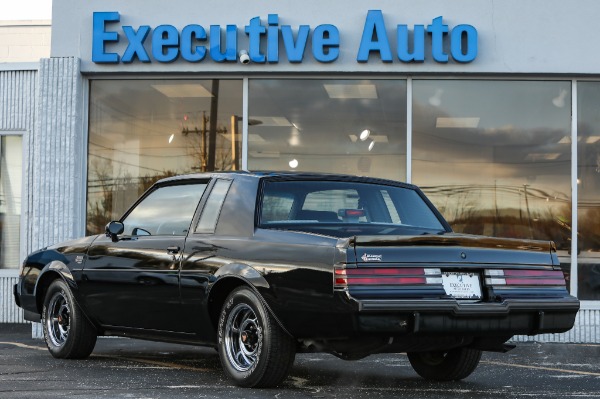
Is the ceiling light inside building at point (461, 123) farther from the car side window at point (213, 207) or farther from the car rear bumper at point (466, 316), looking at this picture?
the car rear bumper at point (466, 316)

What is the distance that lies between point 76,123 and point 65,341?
460 centimetres

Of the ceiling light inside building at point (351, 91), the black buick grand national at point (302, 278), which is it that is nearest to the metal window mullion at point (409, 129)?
the ceiling light inside building at point (351, 91)

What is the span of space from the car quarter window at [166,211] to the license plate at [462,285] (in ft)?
7.22

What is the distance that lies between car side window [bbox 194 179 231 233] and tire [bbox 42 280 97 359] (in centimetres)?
175

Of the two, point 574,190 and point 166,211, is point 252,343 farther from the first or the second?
point 574,190

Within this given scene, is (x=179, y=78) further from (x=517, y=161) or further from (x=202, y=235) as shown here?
(x=202, y=235)

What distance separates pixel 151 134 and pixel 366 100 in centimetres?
265

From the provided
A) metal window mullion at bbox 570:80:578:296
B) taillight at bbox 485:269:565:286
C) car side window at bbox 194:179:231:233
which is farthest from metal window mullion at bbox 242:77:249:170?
taillight at bbox 485:269:565:286

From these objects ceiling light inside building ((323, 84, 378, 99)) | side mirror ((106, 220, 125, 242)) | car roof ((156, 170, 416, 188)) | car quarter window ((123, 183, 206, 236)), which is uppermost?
ceiling light inside building ((323, 84, 378, 99))

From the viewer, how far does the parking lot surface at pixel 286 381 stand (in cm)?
722

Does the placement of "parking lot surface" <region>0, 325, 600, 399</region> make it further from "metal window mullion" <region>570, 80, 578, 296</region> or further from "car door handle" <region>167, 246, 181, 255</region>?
"metal window mullion" <region>570, 80, 578, 296</region>

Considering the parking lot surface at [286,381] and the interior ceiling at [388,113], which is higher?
the interior ceiling at [388,113]

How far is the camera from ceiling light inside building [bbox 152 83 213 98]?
13.6 meters

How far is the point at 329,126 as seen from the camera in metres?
13.5
